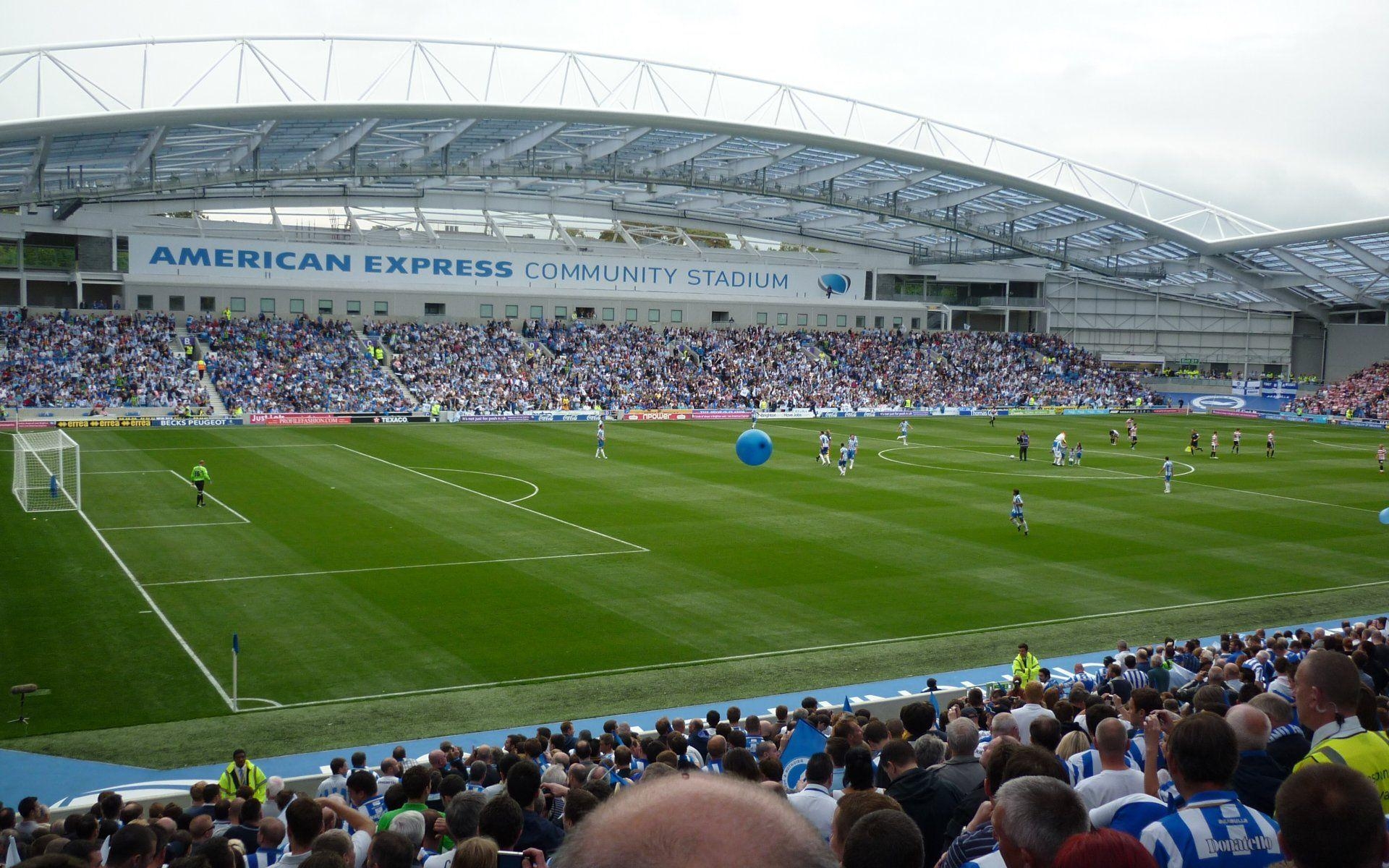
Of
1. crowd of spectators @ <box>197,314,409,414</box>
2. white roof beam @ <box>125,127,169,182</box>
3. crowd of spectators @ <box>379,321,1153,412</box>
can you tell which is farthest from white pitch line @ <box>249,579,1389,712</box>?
crowd of spectators @ <box>197,314,409,414</box>

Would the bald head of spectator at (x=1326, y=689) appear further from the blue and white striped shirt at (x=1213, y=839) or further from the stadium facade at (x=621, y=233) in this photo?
the stadium facade at (x=621, y=233)

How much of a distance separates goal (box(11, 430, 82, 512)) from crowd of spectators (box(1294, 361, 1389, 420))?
76.0 metres

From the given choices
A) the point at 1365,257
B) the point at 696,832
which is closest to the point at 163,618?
the point at 696,832

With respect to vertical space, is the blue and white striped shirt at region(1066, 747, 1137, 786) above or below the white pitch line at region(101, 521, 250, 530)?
above

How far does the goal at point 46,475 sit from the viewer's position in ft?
109

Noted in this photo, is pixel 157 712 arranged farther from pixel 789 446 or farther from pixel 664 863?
pixel 789 446

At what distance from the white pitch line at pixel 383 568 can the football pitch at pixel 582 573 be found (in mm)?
120

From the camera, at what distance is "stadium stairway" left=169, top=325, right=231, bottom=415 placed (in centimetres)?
5916

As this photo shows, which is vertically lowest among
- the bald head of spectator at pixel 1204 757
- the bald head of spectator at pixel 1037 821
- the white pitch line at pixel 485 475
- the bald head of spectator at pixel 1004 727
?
the white pitch line at pixel 485 475

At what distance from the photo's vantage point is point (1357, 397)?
3098 inches

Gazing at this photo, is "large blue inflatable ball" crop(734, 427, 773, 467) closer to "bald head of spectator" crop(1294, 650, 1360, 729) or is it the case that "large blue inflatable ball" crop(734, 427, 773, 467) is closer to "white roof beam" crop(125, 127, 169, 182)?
"bald head of spectator" crop(1294, 650, 1360, 729)

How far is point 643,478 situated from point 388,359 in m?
33.7

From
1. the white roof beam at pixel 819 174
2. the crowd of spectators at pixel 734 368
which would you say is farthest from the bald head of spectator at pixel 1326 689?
the white roof beam at pixel 819 174

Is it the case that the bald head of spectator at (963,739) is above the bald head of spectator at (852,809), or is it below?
below
